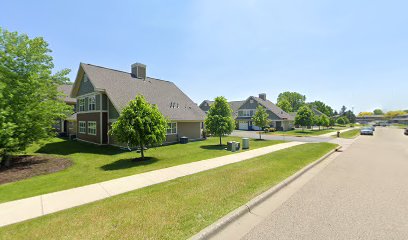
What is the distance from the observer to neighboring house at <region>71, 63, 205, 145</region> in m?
21.2

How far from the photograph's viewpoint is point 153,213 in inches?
212

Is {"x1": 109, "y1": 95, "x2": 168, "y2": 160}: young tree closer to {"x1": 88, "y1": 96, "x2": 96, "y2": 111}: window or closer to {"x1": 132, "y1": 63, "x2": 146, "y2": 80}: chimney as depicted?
{"x1": 88, "y1": 96, "x2": 96, "y2": 111}: window

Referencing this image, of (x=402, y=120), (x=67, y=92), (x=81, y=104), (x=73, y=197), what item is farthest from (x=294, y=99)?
(x=73, y=197)

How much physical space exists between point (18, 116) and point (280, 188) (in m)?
16.5

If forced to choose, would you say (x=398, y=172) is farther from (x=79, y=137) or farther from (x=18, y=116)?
(x=79, y=137)

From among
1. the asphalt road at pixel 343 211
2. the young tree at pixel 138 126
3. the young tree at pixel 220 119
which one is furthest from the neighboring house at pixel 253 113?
the asphalt road at pixel 343 211

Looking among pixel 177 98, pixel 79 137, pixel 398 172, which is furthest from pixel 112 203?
pixel 79 137

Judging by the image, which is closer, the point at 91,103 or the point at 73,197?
the point at 73,197

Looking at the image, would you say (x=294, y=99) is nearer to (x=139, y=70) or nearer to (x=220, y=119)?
(x=220, y=119)

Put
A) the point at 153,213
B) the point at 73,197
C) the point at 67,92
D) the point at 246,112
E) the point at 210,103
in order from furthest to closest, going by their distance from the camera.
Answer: the point at 210,103 → the point at 246,112 → the point at 67,92 → the point at 73,197 → the point at 153,213

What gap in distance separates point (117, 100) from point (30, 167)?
29.3ft

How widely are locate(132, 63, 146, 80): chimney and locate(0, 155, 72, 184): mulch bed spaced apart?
1452 centimetres

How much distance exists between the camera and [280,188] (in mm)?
Answer: 7922

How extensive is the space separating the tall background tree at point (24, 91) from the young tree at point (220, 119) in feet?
45.2
